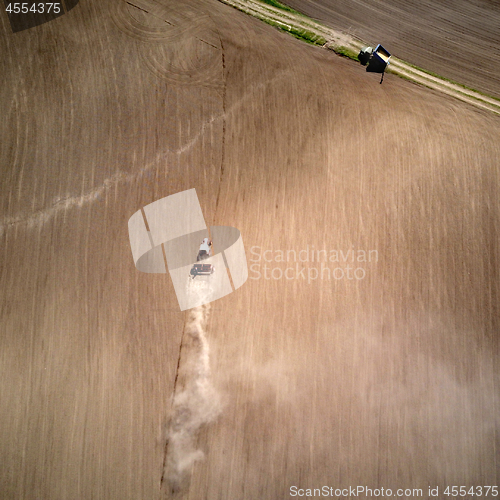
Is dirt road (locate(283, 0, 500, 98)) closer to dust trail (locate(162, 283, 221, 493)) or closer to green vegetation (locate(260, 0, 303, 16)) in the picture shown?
green vegetation (locate(260, 0, 303, 16))

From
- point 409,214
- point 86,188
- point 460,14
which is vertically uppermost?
point 460,14

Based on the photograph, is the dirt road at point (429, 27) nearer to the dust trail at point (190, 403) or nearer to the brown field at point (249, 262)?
the brown field at point (249, 262)

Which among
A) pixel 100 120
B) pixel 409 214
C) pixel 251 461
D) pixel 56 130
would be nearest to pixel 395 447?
pixel 251 461

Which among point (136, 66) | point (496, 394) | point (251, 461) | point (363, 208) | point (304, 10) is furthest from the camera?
point (304, 10)

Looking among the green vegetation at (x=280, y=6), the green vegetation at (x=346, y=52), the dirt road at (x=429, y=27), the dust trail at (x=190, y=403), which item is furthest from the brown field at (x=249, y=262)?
the dirt road at (x=429, y=27)

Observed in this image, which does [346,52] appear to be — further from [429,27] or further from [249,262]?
[249,262]

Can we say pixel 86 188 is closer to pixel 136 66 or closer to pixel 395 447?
pixel 136 66

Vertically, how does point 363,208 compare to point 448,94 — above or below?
below
